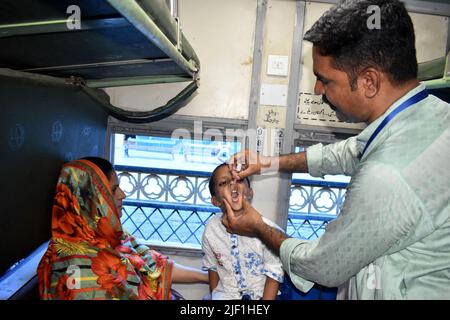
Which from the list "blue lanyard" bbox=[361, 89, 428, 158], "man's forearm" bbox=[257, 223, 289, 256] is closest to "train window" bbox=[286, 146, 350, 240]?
"man's forearm" bbox=[257, 223, 289, 256]

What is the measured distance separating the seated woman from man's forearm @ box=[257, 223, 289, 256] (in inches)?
35.8

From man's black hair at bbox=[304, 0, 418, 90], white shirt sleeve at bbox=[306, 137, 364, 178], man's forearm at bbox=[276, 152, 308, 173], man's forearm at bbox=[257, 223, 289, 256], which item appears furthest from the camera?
man's forearm at bbox=[276, 152, 308, 173]

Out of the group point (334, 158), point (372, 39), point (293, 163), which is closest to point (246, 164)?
point (293, 163)

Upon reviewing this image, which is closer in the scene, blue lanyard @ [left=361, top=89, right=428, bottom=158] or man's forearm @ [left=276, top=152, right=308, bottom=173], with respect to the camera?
blue lanyard @ [left=361, top=89, right=428, bottom=158]

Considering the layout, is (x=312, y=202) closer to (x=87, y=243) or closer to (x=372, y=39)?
(x=87, y=243)

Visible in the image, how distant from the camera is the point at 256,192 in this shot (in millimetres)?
2701

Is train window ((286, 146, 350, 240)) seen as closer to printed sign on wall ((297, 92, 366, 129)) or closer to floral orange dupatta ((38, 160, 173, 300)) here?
printed sign on wall ((297, 92, 366, 129))

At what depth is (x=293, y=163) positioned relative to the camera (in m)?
2.07

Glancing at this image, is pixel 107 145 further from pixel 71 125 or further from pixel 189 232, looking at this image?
pixel 189 232

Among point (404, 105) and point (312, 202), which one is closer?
point (404, 105)

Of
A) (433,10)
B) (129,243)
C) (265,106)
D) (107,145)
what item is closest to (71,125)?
(107,145)

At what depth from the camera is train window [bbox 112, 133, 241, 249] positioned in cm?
283

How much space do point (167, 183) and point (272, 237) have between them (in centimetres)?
171

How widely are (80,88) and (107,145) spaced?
27.3 inches
